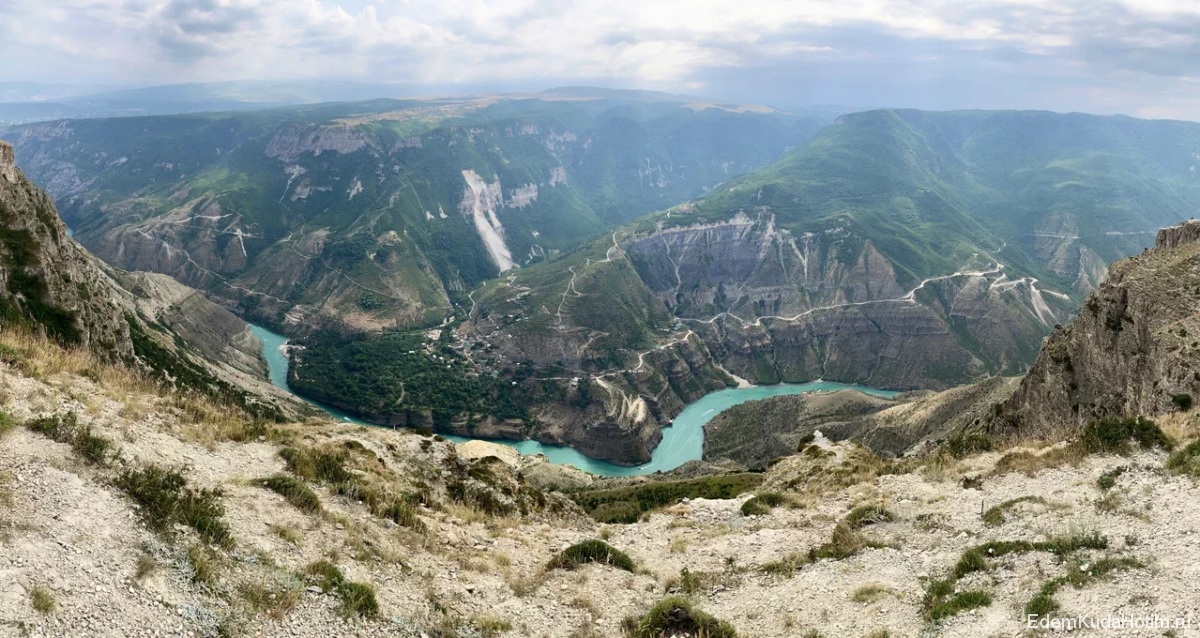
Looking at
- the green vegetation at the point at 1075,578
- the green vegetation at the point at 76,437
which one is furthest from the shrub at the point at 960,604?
the green vegetation at the point at 76,437

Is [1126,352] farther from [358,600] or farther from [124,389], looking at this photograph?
[124,389]

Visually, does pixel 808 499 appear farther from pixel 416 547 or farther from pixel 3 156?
pixel 3 156

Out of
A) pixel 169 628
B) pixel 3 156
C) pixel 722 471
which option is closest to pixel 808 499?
pixel 169 628

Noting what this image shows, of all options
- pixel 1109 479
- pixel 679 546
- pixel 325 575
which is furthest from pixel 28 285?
pixel 1109 479

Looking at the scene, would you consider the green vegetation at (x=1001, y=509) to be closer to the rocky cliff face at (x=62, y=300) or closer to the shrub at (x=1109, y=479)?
the shrub at (x=1109, y=479)

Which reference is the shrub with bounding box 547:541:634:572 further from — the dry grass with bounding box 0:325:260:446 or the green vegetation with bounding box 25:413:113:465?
the green vegetation with bounding box 25:413:113:465

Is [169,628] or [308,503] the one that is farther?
[308,503]

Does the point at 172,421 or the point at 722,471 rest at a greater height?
the point at 172,421
